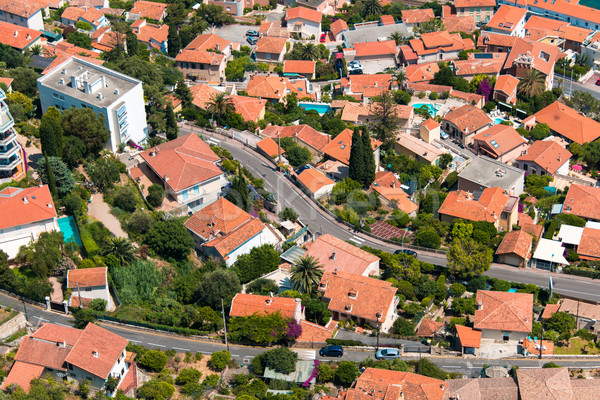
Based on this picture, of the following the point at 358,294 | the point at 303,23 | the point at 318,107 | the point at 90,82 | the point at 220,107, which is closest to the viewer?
the point at 358,294

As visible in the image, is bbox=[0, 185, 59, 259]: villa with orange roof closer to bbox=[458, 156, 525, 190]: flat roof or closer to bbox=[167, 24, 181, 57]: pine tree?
bbox=[458, 156, 525, 190]: flat roof

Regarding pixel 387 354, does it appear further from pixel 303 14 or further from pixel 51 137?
pixel 303 14

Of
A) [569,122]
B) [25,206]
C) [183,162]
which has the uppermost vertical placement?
[25,206]

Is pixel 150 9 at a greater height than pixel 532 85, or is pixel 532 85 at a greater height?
pixel 532 85

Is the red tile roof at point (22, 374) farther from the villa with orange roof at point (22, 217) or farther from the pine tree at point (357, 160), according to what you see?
the pine tree at point (357, 160)

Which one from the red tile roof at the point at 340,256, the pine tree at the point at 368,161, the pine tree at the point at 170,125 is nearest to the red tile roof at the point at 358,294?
the red tile roof at the point at 340,256

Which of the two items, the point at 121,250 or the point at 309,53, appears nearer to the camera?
the point at 121,250

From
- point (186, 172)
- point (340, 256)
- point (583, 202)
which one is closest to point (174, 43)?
point (186, 172)
